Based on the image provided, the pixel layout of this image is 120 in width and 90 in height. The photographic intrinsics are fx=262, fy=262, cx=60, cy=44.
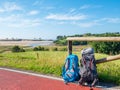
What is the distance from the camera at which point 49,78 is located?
847 centimetres

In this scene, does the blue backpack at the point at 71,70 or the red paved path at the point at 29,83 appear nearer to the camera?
the red paved path at the point at 29,83

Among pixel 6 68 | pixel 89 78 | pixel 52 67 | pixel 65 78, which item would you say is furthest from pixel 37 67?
pixel 89 78

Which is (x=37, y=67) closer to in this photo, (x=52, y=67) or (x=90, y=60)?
(x=52, y=67)

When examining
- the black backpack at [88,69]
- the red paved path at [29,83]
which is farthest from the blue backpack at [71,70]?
the black backpack at [88,69]

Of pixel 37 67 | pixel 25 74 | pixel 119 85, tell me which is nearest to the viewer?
pixel 119 85

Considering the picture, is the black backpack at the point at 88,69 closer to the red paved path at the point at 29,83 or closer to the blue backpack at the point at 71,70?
the red paved path at the point at 29,83

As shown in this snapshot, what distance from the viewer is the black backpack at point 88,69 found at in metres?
7.20

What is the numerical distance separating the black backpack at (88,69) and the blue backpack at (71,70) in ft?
1.33

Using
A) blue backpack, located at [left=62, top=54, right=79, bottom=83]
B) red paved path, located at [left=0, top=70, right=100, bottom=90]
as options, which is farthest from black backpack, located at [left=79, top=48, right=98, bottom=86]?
blue backpack, located at [left=62, top=54, right=79, bottom=83]

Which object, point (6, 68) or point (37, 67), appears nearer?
point (37, 67)

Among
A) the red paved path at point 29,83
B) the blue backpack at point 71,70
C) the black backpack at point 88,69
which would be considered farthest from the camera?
the blue backpack at point 71,70

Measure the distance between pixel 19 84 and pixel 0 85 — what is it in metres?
0.57

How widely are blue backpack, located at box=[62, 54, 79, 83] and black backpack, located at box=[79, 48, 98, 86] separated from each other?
405mm

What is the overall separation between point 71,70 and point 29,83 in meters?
1.35
